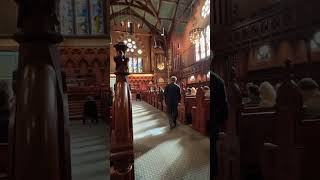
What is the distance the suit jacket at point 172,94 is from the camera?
3.88ft

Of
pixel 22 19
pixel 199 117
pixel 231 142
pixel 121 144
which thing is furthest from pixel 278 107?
pixel 22 19

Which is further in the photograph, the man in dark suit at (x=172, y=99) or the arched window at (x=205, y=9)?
the man in dark suit at (x=172, y=99)

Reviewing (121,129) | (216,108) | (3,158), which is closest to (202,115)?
(216,108)

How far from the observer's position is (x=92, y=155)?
89cm

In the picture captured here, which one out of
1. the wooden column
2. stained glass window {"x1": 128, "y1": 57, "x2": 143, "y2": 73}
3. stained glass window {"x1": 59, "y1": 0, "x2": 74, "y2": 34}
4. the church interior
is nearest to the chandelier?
the church interior

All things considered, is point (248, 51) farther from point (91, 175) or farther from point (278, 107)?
point (91, 175)

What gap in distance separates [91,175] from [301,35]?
0.73 meters

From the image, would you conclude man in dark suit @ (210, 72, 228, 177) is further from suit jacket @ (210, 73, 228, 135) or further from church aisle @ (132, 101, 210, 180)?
church aisle @ (132, 101, 210, 180)

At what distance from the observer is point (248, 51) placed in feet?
2.26

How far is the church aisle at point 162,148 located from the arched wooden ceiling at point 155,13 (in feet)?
1.18

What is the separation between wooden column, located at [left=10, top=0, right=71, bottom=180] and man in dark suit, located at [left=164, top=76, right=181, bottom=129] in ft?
2.80

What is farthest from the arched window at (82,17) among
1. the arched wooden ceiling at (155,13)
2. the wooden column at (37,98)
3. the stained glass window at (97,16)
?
the wooden column at (37,98)

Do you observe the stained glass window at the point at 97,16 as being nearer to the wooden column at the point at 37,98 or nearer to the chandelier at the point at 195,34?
the chandelier at the point at 195,34

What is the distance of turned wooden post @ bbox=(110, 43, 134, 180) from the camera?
2.80ft
